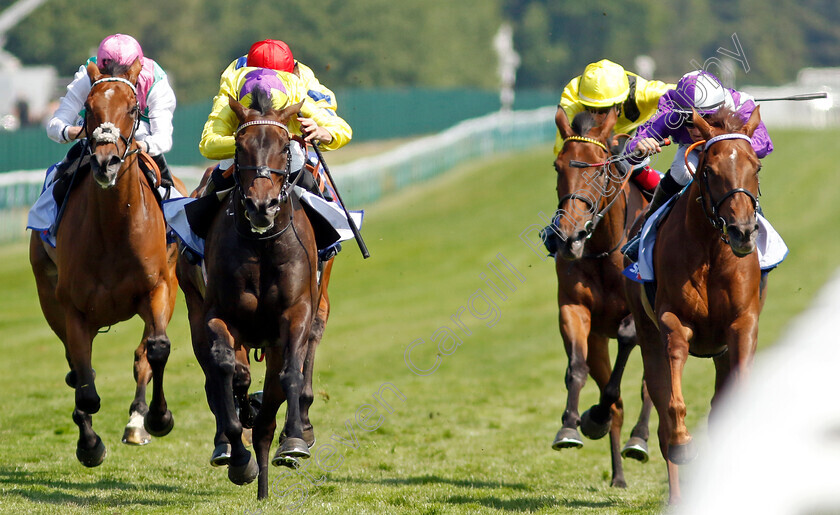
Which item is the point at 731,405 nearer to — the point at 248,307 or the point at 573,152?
the point at 573,152

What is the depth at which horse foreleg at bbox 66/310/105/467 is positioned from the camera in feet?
23.5

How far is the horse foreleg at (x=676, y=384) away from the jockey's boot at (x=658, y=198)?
88 cm

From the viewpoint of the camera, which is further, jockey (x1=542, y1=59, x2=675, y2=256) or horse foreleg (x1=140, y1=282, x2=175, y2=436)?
jockey (x1=542, y1=59, x2=675, y2=256)

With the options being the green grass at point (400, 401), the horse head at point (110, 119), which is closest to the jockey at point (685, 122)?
the green grass at point (400, 401)

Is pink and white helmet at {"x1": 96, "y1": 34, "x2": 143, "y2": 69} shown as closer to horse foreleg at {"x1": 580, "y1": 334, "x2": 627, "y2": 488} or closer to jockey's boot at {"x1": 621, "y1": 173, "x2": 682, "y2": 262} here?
jockey's boot at {"x1": 621, "y1": 173, "x2": 682, "y2": 262}

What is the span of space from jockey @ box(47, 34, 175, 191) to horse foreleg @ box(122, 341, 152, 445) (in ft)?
4.14

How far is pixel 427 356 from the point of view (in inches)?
578

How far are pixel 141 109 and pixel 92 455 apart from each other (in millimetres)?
2276

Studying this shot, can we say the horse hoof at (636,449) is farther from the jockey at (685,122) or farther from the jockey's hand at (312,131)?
the jockey's hand at (312,131)

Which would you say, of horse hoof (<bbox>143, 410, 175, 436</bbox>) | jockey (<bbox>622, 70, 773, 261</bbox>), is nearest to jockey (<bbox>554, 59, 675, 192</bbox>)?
jockey (<bbox>622, 70, 773, 261</bbox>)

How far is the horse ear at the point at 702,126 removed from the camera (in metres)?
6.23

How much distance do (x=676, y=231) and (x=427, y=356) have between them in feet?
27.2

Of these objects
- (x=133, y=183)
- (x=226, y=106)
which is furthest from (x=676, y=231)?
(x=133, y=183)

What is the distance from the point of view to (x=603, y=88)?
26.2 feet
